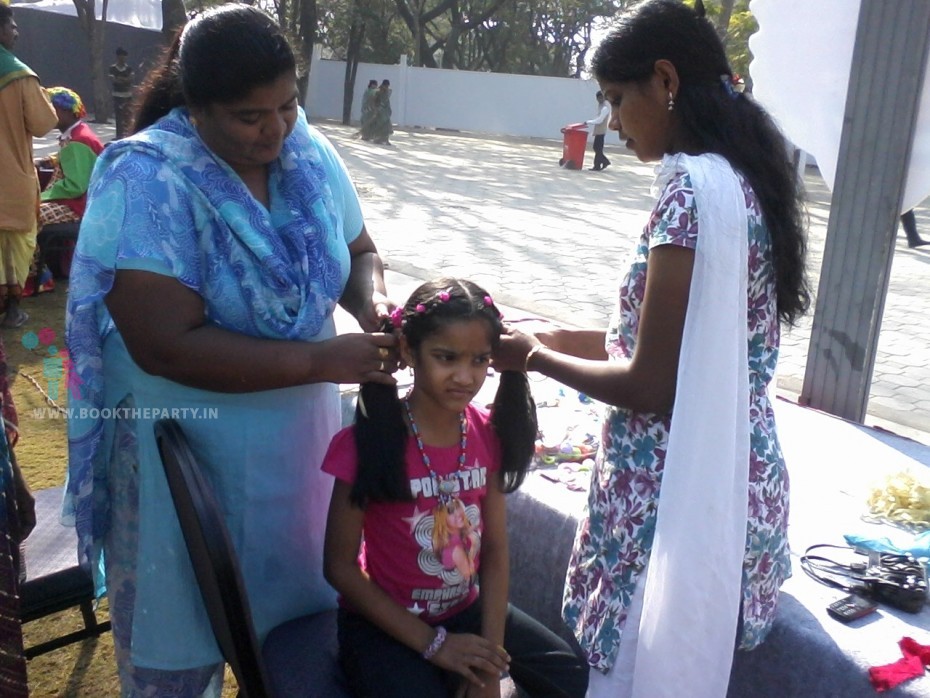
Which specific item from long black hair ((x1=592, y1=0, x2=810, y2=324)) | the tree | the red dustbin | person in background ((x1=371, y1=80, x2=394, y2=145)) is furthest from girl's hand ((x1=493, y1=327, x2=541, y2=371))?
person in background ((x1=371, y1=80, x2=394, y2=145))

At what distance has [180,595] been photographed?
5.78ft

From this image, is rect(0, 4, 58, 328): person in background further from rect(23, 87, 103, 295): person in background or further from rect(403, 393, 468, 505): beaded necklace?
rect(403, 393, 468, 505): beaded necklace

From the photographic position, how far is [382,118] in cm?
2225

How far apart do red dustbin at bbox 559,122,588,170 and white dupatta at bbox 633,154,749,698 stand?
17005 millimetres

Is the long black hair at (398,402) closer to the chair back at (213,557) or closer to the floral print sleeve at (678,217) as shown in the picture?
the chair back at (213,557)

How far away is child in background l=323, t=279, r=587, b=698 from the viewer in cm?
176

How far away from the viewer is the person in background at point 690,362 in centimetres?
150

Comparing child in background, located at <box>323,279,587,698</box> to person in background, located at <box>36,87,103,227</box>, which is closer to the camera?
Result: child in background, located at <box>323,279,587,698</box>

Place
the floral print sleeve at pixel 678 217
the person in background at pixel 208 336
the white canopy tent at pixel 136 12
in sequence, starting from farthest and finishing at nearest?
the white canopy tent at pixel 136 12 → the person in background at pixel 208 336 → the floral print sleeve at pixel 678 217

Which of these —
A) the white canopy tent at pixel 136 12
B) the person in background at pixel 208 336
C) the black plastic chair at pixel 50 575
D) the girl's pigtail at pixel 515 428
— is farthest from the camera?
the white canopy tent at pixel 136 12

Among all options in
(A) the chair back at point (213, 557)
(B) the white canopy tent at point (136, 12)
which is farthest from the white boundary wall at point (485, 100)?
(A) the chair back at point (213, 557)

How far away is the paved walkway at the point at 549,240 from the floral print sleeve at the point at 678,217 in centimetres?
43

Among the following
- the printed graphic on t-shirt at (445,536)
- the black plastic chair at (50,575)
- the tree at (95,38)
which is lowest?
the black plastic chair at (50,575)

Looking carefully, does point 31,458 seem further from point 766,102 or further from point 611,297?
point 611,297
